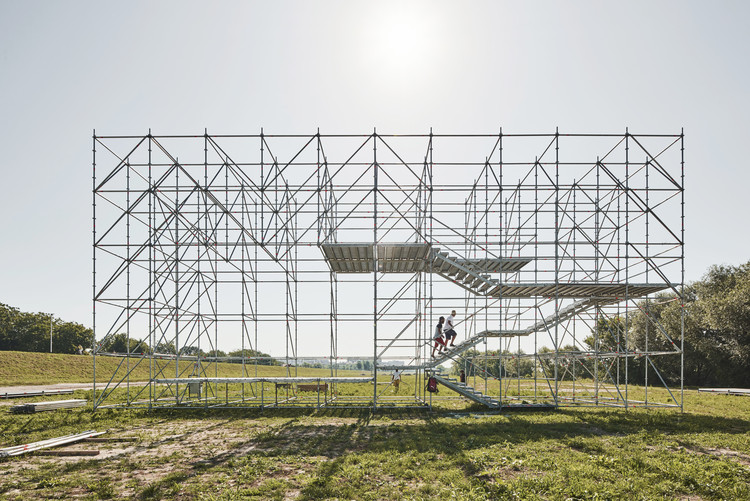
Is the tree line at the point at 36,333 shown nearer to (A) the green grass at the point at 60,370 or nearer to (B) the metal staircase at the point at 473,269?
(A) the green grass at the point at 60,370

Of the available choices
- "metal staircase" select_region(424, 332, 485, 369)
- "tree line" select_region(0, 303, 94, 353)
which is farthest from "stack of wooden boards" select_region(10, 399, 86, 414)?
"tree line" select_region(0, 303, 94, 353)

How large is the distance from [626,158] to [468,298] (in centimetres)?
762

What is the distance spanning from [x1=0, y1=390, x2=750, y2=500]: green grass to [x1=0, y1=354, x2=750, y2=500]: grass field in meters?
0.03

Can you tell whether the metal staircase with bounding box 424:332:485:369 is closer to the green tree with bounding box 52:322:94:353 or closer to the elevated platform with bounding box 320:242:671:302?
the elevated platform with bounding box 320:242:671:302

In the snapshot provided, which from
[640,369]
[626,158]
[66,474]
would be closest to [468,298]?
[626,158]

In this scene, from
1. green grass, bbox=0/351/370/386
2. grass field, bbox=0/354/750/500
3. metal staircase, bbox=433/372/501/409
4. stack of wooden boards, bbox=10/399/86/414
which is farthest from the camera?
green grass, bbox=0/351/370/386

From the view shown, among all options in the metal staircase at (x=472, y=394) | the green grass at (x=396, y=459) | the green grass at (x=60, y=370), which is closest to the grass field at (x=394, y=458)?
the green grass at (x=396, y=459)

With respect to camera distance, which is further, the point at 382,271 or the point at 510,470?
the point at 382,271

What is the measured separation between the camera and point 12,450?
35.5ft

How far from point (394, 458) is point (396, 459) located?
9 centimetres

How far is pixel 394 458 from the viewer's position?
1024 cm

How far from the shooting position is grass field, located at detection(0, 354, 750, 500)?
27.1 ft

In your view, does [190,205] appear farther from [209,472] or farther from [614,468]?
[614,468]

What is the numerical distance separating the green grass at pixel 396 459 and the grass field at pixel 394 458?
31 mm
